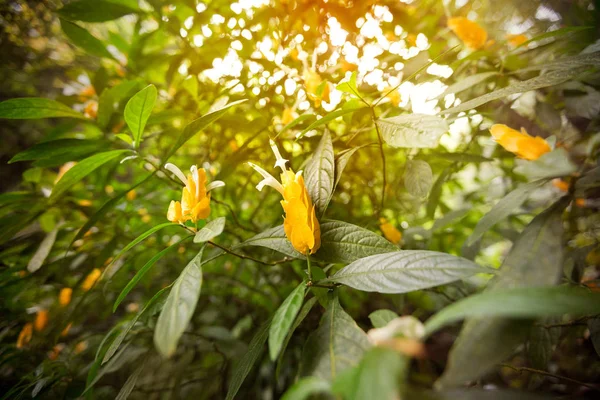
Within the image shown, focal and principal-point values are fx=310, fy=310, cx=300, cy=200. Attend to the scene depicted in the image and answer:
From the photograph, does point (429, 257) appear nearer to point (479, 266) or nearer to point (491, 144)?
point (479, 266)

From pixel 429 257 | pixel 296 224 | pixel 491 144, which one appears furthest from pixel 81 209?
pixel 491 144

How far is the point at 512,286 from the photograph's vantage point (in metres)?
0.34

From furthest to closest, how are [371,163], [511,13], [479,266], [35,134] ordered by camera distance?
1. [35,134]
2. [511,13]
3. [371,163]
4. [479,266]

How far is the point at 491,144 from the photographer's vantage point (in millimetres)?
1230

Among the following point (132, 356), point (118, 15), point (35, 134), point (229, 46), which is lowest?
point (132, 356)

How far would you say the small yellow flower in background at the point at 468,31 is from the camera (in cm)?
87

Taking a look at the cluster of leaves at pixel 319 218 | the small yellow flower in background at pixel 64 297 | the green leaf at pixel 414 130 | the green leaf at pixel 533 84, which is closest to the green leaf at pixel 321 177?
the cluster of leaves at pixel 319 218

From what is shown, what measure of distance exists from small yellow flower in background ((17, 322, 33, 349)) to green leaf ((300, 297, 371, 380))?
1161mm

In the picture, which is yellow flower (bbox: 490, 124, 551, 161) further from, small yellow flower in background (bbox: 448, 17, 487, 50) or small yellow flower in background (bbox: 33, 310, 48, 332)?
small yellow flower in background (bbox: 33, 310, 48, 332)

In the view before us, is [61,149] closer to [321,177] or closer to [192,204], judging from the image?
[192,204]

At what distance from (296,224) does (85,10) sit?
82 cm

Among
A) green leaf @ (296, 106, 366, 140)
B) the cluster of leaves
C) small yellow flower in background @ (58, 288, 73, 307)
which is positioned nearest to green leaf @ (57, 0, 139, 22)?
the cluster of leaves

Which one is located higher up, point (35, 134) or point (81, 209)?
point (35, 134)

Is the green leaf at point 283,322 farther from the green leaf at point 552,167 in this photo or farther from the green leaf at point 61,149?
the green leaf at point 61,149
